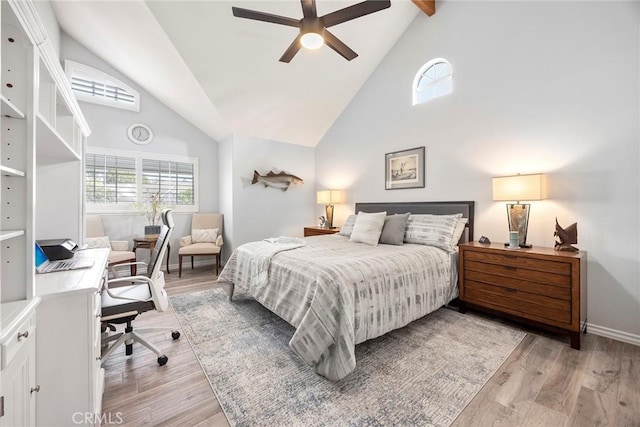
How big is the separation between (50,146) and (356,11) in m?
2.53

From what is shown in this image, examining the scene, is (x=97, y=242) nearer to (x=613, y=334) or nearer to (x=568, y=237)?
(x=568, y=237)

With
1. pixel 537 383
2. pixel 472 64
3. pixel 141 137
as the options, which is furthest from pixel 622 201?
pixel 141 137

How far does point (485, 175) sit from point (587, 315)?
164cm

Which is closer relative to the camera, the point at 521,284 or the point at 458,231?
the point at 521,284

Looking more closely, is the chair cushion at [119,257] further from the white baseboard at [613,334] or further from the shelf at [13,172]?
the white baseboard at [613,334]

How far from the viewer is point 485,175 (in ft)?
10.1

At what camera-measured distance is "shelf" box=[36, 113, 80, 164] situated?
138cm

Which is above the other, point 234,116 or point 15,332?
point 234,116

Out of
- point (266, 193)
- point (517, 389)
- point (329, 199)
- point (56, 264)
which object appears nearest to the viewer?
point (517, 389)

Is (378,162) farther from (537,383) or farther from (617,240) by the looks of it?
(537,383)

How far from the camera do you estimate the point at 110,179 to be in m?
4.25

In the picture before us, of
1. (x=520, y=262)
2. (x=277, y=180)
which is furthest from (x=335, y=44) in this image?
(x=277, y=180)

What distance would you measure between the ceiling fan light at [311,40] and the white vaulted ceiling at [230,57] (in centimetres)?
99

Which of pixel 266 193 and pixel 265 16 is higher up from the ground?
pixel 265 16
